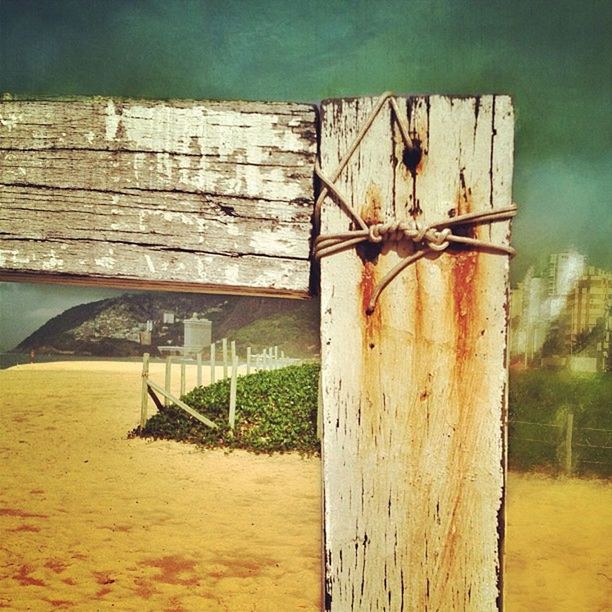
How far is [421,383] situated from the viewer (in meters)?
0.93

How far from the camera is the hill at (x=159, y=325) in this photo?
238 ft

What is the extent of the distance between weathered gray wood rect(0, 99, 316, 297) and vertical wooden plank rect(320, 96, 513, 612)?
0.39ft

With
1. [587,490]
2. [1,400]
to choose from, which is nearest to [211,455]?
[587,490]

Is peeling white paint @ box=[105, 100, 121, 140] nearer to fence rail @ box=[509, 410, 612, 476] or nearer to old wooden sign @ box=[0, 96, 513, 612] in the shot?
old wooden sign @ box=[0, 96, 513, 612]

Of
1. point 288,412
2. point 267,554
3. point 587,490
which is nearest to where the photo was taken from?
point 267,554

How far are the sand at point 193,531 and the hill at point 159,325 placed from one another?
5620cm

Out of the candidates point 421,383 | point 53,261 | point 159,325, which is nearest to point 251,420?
point 53,261

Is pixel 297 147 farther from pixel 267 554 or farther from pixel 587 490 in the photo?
pixel 587 490

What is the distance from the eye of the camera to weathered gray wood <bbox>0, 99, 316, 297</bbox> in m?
0.98

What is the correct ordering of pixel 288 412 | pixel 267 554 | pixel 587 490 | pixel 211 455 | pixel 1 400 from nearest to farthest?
pixel 267 554 → pixel 587 490 → pixel 211 455 → pixel 288 412 → pixel 1 400

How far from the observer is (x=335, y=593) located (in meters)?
0.94

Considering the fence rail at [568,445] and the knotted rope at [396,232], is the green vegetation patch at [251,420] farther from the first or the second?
the knotted rope at [396,232]

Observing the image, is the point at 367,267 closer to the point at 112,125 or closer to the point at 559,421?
the point at 112,125

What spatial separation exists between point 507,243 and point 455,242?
0.09 meters
